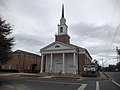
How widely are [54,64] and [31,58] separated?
14.1 m

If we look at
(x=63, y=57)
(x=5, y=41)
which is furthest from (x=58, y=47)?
(x=5, y=41)

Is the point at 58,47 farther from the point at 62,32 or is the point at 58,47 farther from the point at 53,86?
the point at 53,86

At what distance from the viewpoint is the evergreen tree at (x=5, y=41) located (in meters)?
21.0

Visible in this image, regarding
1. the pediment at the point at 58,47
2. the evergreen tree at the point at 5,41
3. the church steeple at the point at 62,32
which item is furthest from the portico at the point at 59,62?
the evergreen tree at the point at 5,41

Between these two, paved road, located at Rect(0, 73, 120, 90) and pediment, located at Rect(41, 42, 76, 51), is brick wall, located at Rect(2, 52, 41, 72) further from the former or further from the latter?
paved road, located at Rect(0, 73, 120, 90)

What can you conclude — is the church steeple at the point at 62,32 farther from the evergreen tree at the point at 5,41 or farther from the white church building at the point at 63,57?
the evergreen tree at the point at 5,41

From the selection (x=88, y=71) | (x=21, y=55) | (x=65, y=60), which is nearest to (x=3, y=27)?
(x=88, y=71)

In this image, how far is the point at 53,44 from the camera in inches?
1800

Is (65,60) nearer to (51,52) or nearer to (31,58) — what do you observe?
(51,52)

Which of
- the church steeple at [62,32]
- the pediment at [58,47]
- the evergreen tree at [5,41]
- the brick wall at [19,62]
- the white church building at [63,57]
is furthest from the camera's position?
the brick wall at [19,62]

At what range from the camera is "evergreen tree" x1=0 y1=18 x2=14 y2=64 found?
20975 millimetres

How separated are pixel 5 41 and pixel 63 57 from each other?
23.7 metres

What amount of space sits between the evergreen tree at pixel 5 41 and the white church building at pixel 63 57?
2226cm

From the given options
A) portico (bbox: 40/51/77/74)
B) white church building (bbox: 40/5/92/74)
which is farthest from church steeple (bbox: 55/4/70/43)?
portico (bbox: 40/51/77/74)
